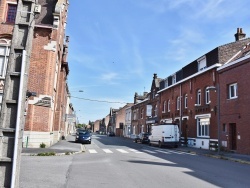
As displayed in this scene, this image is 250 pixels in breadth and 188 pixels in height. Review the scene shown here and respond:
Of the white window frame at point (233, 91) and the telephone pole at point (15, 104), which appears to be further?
the white window frame at point (233, 91)

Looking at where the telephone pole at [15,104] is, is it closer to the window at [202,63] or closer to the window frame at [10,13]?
the window frame at [10,13]

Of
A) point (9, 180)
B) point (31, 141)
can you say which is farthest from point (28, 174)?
point (31, 141)

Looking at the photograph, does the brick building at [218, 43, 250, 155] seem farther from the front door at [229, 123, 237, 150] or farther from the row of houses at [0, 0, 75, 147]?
the row of houses at [0, 0, 75, 147]

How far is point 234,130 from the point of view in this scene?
24.0m

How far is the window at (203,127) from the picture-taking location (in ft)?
94.2

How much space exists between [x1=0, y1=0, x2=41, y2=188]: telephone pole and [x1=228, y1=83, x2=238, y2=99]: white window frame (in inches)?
884

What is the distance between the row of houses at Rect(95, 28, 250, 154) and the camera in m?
22.4

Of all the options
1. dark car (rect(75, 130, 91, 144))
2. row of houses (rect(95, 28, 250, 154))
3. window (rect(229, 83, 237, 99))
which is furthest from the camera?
dark car (rect(75, 130, 91, 144))

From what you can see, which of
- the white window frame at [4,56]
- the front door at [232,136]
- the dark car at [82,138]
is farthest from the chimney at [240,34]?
the white window frame at [4,56]

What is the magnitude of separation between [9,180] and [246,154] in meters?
20.8

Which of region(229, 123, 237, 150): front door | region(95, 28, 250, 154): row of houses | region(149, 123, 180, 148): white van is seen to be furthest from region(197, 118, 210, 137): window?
region(229, 123, 237, 150): front door

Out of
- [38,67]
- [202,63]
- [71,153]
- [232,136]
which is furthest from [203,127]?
[38,67]

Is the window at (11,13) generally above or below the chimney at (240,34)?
below

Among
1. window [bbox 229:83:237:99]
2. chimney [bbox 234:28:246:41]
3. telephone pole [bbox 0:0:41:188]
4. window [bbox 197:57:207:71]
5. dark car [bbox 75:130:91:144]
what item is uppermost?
chimney [bbox 234:28:246:41]
